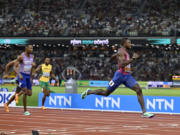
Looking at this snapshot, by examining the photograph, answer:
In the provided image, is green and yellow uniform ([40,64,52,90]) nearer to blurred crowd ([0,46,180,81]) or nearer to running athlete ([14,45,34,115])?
running athlete ([14,45,34,115])

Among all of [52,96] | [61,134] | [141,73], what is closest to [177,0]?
[141,73]

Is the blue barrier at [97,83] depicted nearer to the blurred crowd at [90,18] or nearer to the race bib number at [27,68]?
the blurred crowd at [90,18]

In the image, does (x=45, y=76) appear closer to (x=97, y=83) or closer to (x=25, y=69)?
(x=25, y=69)

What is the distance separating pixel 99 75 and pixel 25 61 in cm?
2987

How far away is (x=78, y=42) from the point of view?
42188mm

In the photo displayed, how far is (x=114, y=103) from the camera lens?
19500mm

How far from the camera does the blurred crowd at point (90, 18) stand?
41.2 m

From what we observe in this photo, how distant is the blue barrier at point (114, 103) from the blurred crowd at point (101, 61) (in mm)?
21507

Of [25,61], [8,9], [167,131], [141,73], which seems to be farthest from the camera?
[8,9]

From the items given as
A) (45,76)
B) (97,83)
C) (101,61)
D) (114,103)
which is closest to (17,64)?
(45,76)

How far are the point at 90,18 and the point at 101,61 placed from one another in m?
4.46

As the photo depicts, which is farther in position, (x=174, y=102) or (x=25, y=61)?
(x=174, y=102)

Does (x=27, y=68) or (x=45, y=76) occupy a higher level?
(x=27, y=68)

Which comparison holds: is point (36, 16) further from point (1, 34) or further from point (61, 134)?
point (61, 134)
